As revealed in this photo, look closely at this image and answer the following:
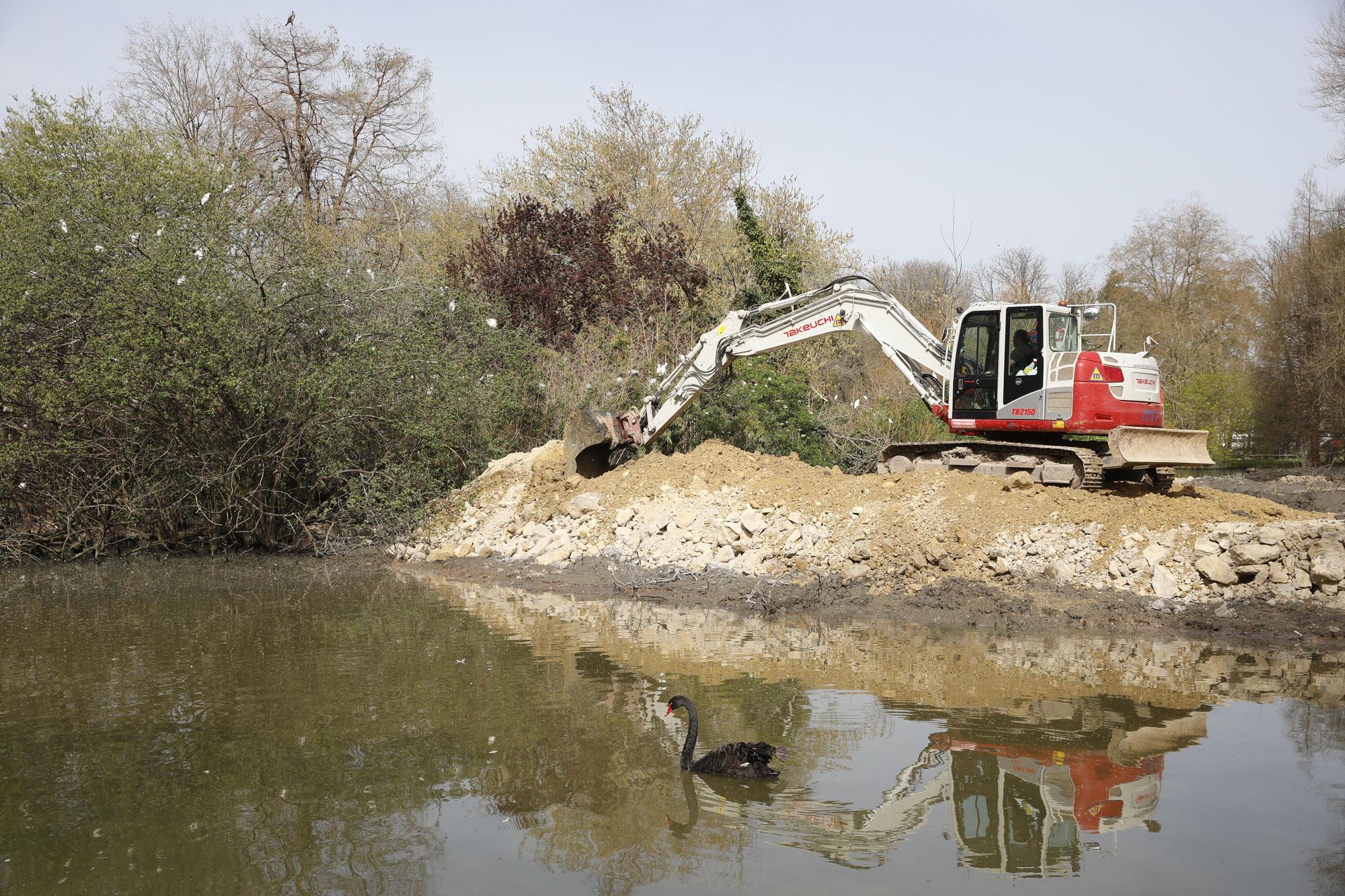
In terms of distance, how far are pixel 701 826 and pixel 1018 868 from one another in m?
1.61

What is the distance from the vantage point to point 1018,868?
495 cm

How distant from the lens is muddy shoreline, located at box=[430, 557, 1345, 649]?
9688mm

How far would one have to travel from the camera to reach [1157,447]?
12.1m

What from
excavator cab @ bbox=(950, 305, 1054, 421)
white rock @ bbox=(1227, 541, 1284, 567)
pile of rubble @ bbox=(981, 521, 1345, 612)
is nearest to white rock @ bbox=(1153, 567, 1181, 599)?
pile of rubble @ bbox=(981, 521, 1345, 612)

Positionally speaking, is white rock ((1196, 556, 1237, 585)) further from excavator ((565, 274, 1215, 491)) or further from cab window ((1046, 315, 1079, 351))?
cab window ((1046, 315, 1079, 351))

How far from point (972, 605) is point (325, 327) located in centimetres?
1025

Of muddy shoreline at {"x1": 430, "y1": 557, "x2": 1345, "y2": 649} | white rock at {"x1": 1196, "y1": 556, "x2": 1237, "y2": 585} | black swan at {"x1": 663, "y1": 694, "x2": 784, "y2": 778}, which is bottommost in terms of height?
black swan at {"x1": 663, "y1": 694, "x2": 784, "y2": 778}

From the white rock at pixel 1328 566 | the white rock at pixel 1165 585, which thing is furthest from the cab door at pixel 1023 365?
the white rock at pixel 1328 566

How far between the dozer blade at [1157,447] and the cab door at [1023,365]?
107 centimetres

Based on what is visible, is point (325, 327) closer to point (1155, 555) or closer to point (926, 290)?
point (1155, 555)

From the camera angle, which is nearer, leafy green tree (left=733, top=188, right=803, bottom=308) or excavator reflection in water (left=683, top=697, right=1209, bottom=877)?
excavator reflection in water (left=683, top=697, right=1209, bottom=877)

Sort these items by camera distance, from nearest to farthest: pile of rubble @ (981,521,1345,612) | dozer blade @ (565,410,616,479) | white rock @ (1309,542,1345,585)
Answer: white rock @ (1309,542,1345,585) → pile of rubble @ (981,521,1345,612) → dozer blade @ (565,410,616,479)

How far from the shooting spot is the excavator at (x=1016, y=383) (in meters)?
12.2

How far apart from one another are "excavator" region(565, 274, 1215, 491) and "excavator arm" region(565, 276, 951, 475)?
0.07 feet
